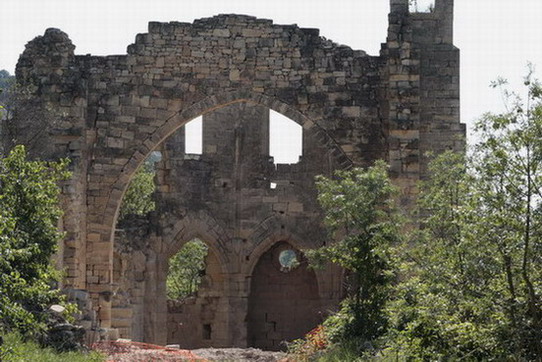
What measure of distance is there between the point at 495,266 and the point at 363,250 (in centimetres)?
549

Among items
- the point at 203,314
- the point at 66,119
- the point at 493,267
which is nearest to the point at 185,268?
the point at 203,314

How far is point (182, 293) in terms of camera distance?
30.0 meters

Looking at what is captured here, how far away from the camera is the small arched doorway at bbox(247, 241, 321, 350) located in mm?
24536

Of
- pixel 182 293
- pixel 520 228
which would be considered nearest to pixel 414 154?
pixel 520 228

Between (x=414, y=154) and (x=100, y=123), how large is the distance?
214 inches

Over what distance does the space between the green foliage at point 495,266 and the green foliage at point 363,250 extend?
4139 millimetres

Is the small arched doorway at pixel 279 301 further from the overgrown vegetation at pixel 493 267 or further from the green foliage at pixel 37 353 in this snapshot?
the overgrown vegetation at pixel 493 267

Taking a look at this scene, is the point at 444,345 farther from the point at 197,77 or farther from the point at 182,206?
the point at 182,206

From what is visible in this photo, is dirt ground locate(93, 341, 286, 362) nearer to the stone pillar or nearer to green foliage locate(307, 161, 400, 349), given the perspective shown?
the stone pillar

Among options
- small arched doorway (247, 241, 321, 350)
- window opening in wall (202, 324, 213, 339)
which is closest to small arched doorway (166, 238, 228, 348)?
window opening in wall (202, 324, 213, 339)

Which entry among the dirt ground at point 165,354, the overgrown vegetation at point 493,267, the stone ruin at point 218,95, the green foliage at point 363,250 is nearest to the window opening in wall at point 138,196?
the stone ruin at point 218,95

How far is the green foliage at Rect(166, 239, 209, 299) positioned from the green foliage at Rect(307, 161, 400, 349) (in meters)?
14.2

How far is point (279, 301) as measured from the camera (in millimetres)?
24750

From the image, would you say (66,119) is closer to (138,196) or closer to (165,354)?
(165,354)
